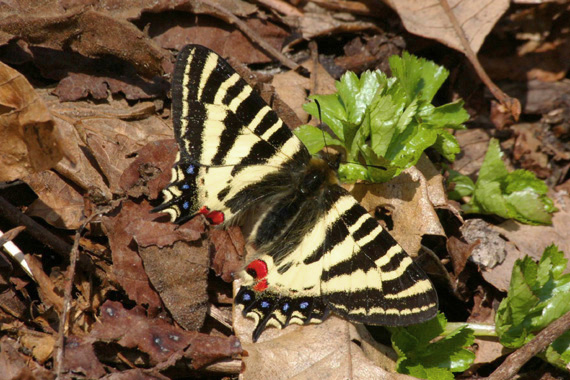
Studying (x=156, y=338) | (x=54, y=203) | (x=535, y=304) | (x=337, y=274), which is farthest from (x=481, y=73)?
(x=54, y=203)

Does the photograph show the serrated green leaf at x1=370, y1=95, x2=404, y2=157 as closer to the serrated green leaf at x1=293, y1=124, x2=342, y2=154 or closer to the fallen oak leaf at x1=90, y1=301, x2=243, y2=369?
the serrated green leaf at x1=293, y1=124, x2=342, y2=154

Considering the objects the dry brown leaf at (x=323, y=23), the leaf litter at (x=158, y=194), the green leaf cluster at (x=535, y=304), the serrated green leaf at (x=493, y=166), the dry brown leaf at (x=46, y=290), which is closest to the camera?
the leaf litter at (x=158, y=194)

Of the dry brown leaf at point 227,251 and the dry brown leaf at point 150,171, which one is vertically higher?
the dry brown leaf at point 150,171

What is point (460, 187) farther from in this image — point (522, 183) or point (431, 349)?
point (431, 349)

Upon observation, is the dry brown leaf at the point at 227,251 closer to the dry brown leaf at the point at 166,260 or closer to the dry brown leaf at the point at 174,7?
the dry brown leaf at the point at 166,260

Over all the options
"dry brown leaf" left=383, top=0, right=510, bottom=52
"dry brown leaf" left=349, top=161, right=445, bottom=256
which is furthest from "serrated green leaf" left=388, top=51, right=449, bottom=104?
"dry brown leaf" left=383, top=0, right=510, bottom=52

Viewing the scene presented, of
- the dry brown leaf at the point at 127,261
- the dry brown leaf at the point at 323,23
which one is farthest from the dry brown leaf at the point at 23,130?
the dry brown leaf at the point at 323,23
